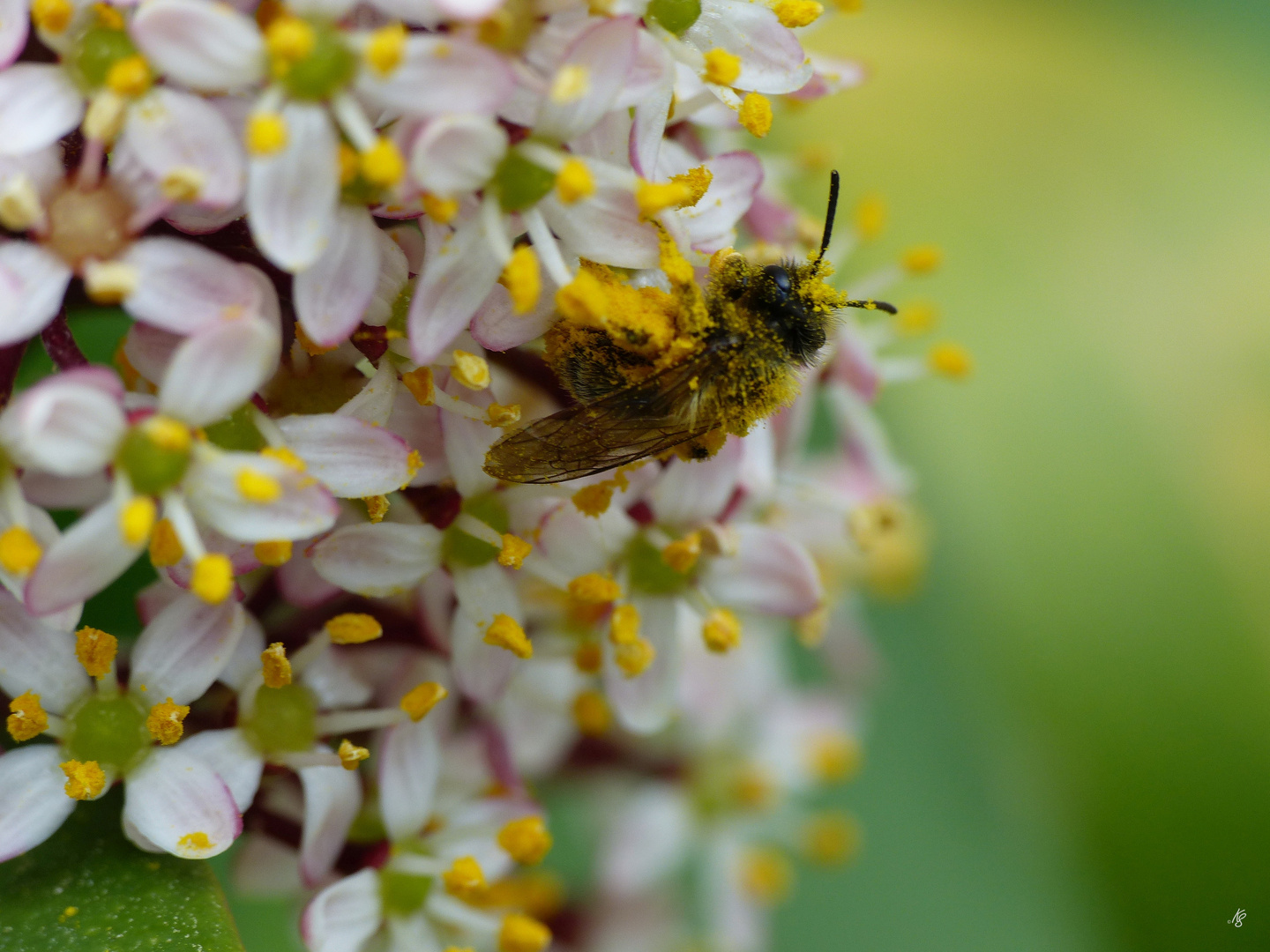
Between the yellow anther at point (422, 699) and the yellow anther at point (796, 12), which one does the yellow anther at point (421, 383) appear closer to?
the yellow anther at point (422, 699)

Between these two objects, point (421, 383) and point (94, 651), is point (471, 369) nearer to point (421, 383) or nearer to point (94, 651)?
point (421, 383)

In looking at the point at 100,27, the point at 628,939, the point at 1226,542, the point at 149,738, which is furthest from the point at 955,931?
the point at 100,27

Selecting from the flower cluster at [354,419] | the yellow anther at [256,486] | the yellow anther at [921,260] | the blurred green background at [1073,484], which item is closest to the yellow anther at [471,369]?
the flower cluster at [354,419]

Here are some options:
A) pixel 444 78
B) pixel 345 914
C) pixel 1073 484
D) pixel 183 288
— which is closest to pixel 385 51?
pixel 444 78

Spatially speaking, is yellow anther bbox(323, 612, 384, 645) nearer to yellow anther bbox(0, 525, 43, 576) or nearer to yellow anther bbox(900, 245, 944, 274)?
yellow anther bbox(0, 525, 43, 576)

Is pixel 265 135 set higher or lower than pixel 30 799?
higher

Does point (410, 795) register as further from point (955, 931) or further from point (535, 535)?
point (955, 931)

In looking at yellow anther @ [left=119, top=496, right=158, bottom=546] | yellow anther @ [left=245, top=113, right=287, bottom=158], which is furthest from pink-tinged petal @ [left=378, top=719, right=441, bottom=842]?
yellow anther @ [left=245, top=113, right=287, bottom=158]
